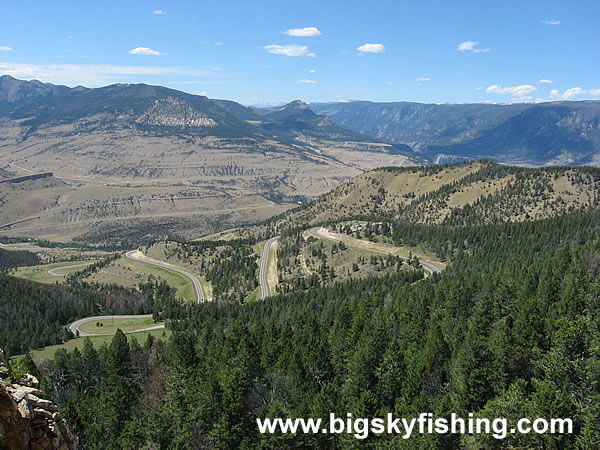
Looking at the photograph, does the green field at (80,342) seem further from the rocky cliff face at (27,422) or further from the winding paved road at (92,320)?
the rocky cliff face at (27,422)

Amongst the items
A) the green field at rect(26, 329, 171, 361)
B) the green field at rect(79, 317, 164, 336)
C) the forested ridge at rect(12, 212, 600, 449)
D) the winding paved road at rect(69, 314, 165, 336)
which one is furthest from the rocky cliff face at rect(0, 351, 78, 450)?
the green field at rect(79, 317, 164, 336)

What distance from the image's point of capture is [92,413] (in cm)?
7681

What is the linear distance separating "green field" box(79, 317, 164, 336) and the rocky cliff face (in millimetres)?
143656

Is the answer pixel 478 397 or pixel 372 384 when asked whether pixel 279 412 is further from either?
pixel 478 397

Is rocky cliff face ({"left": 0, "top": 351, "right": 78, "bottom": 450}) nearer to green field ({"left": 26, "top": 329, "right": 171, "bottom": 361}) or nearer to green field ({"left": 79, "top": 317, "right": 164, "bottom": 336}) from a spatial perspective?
green field ({"left": 26, "top": 329, "right": 171, "bottom": 361})

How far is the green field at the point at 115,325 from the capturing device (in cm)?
16888

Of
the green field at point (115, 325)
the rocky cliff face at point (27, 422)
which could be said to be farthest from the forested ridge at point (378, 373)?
the green field at point (115, 325)

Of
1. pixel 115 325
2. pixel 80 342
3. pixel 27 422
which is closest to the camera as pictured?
pixel 27 422

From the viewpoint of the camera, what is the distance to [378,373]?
6316cm

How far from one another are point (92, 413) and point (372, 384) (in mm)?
49849

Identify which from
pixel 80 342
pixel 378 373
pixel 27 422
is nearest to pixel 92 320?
pixel 80 342

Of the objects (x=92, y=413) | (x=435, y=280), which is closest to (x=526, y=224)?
(x=435, y=280)

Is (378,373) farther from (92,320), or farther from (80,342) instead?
(92,320)

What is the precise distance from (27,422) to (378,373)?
4635 centimetres
